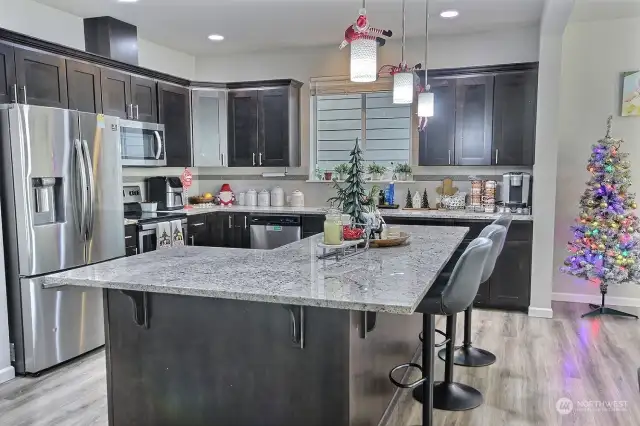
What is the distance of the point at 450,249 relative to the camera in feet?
9.68

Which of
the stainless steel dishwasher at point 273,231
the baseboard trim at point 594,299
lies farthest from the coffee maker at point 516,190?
the stainless steel dishwasher at point 273,231

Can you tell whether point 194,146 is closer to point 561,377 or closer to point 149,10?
point 149,10

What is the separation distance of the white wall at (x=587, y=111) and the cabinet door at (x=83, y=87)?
176 inches

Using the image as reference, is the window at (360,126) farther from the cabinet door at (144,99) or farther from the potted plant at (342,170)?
the cabinet door at (144,99)

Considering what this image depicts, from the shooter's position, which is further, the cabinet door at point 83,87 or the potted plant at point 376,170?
the potted plant at point 376,170

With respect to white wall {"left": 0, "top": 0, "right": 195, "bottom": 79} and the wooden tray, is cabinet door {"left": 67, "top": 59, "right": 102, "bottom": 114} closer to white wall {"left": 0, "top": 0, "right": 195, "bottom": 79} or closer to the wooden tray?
white wall {"left": 0, "top": 0, "right": 195, "bottom": 79}

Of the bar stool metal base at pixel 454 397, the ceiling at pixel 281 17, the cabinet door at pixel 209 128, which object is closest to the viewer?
the bar stool metal base at pixel 454 397

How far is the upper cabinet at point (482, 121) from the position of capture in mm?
4980

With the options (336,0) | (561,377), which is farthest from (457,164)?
(561,377)

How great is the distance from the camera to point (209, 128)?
5973mm

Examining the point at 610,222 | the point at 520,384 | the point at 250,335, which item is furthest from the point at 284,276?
the point at 610,222

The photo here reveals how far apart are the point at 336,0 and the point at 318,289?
3.14 metres

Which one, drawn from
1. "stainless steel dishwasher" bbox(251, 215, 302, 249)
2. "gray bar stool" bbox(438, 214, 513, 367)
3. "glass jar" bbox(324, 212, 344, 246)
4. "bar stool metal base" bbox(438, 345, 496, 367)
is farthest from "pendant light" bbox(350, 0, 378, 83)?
"stainless steel dishwasher" bbox(251, 215, 302, 249)

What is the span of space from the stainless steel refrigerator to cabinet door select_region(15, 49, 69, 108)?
377 millimetres
